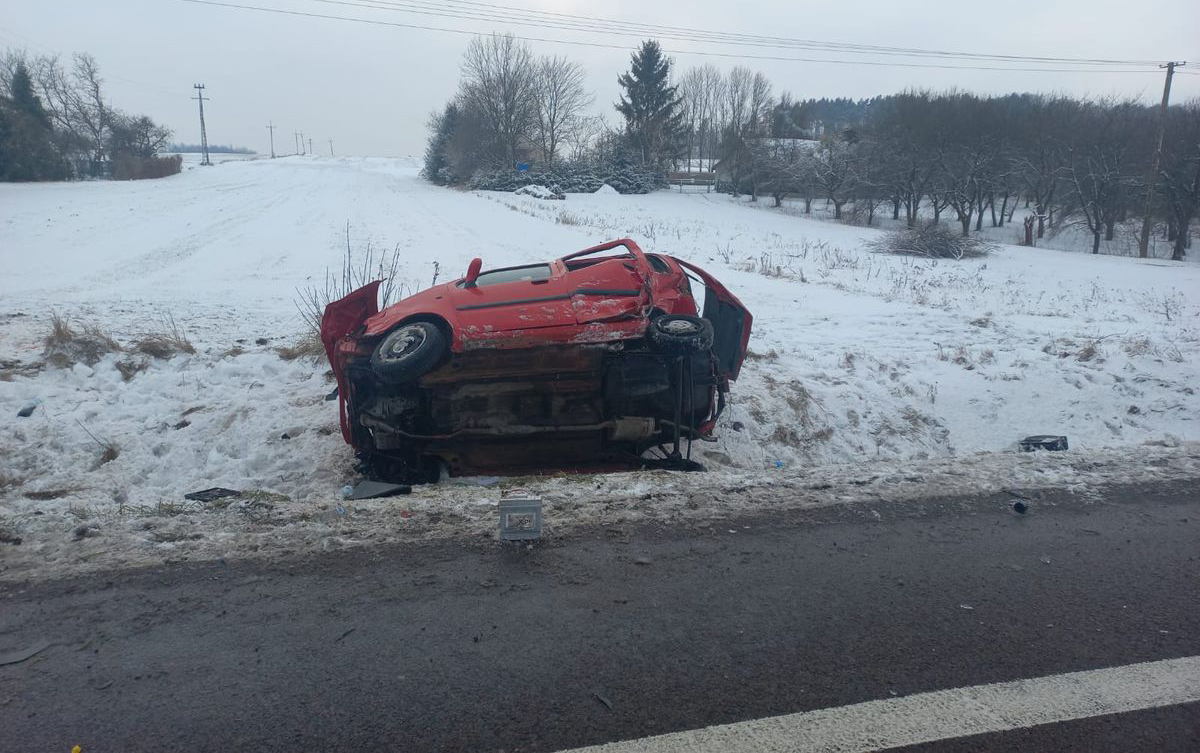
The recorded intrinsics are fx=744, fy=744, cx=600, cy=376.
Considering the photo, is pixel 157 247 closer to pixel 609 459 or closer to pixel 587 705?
pixel 609 459

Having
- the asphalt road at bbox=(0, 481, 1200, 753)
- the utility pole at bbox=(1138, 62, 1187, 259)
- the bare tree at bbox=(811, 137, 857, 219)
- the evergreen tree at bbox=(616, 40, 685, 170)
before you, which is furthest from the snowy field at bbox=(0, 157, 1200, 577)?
the evergreen tree at bbox=(616, 40, 685, 170)

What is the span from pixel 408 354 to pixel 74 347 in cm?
417

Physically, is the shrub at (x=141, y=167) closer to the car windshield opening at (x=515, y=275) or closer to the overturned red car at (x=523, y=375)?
the car windshield opening at (x=515, y=275)

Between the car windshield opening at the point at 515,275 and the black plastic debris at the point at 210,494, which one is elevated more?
the car windshield opening at the point at 515,275

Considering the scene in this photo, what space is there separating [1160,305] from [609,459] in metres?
12.8

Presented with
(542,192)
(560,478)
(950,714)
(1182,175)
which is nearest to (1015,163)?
(1182,175)

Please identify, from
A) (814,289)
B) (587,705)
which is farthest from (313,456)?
(814,289)

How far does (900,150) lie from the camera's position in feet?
145

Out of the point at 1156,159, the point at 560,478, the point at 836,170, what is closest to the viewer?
the point at 560,478

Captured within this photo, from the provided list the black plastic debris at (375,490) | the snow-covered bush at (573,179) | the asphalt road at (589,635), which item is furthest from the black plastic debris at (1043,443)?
the snow-covered bush at (573,179)

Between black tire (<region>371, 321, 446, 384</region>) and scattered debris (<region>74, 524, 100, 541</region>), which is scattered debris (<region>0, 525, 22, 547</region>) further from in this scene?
black tire (<region>371, 321, 446, 384</region>)

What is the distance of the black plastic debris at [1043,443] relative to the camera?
21.3 ft

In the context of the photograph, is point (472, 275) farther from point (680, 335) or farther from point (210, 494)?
point (210, 494)

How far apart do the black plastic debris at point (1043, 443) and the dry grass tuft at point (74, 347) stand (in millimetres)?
8732
